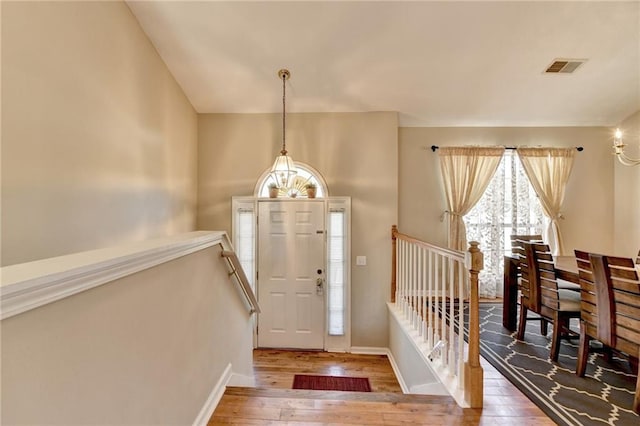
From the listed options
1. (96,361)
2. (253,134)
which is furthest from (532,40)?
(96,361)

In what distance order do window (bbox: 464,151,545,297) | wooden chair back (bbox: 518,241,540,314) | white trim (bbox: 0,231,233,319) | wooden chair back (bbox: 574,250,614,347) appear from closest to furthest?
1. white trim (bbox: 0,231,233,319)
2. wooden chair back (bbox: 574,250,614,347)
3. wooden chair back (bbox: 518,241,540,314)
4. window (bbox: 464,151,545,297)

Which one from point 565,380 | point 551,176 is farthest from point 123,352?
point 551,176

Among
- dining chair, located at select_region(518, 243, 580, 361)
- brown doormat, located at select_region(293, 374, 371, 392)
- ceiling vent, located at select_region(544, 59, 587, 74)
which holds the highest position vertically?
ceiling vent, located at select_region(544, 59, 587, 74)

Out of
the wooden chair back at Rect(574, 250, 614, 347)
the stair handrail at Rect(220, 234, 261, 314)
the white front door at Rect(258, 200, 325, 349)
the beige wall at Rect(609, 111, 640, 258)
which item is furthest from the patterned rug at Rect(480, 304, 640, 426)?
the beige wall at Rect(609, 111, 640, 258)

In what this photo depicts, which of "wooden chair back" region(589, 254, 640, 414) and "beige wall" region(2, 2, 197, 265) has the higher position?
"beige wall" region(2, 2, 197, 265)

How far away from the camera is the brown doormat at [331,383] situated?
3.36 meters

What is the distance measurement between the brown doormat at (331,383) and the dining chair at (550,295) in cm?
189

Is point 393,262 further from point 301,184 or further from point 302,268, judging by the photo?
point 301,184

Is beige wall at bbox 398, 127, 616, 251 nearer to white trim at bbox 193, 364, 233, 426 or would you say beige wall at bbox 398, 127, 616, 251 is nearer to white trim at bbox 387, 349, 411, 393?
white trim at bbox 387, 349, 411, 393

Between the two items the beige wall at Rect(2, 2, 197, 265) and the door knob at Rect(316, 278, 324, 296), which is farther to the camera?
the door knob at Rect(316, 278, 324, 296)

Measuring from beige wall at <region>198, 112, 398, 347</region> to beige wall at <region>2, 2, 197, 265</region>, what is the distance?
0.89 meters

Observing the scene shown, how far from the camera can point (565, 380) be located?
2480 millimetres

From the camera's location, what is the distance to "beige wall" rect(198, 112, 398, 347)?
13.9ft

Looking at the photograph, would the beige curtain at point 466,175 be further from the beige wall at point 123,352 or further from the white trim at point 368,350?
the beige wall at point 123,352
